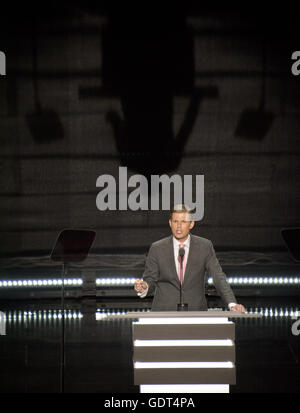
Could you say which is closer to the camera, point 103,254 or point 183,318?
point 183,318

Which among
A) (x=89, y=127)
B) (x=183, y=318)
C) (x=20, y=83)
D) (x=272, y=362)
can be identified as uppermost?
Result: (x=20, y=83)

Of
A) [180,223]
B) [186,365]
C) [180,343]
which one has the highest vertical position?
[180,223]

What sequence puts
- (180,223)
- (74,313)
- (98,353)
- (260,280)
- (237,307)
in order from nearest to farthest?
(237,307) → (180,223) → (98,353) → (74,313) → (260,280)

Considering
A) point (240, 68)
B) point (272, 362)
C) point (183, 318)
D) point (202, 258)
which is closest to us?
point (183, 318)

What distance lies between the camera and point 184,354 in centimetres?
336

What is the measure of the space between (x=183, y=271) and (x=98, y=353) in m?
1.79

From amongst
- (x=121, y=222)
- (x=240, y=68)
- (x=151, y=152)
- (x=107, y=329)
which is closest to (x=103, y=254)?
(x=121, y=222)

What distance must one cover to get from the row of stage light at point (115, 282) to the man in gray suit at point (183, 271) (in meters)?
4.81

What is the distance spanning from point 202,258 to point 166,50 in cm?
544

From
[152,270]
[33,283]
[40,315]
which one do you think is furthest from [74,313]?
[152,270]

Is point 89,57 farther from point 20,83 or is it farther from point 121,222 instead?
point 121,222

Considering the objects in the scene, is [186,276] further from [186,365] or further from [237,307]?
[186,365]

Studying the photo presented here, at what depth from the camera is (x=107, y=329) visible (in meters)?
6.82

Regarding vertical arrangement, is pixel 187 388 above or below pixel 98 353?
above
